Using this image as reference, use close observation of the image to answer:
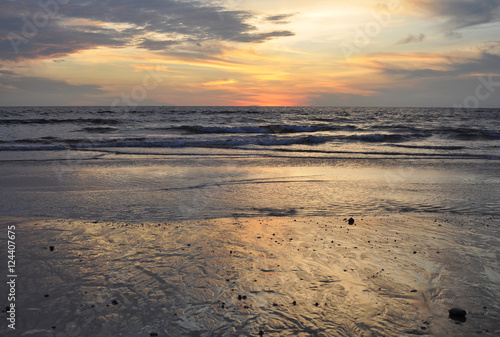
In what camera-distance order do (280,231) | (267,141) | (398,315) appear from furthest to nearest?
(267,141)
(280,231)
(398,315)

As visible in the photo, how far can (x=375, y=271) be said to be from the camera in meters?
4.95

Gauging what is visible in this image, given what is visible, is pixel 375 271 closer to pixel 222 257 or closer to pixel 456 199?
pixel 222 257

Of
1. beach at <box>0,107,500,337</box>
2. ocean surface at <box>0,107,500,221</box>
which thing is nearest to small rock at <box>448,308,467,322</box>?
beach at <box>0,107,500,337</box>

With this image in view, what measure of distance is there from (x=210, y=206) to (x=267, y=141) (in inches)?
797

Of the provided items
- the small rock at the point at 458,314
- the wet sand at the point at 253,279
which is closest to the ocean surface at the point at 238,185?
the wet sand at the point at 253,279

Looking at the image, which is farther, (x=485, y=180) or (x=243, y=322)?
(x=485, y=180)

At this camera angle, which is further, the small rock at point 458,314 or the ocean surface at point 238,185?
the ocean surface at point 238,185

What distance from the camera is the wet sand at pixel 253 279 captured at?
3.68 m

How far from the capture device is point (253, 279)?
15.3 ft

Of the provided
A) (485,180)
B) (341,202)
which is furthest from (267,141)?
(341,202)

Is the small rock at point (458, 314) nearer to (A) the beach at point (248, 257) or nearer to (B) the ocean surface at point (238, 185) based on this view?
(A) the beach at point (248, 257)

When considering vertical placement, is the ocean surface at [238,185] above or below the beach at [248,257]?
above

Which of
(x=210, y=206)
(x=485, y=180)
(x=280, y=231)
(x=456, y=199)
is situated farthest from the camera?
(x=485, y=180)

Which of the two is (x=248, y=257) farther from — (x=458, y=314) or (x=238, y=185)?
(x=238, y=185)
